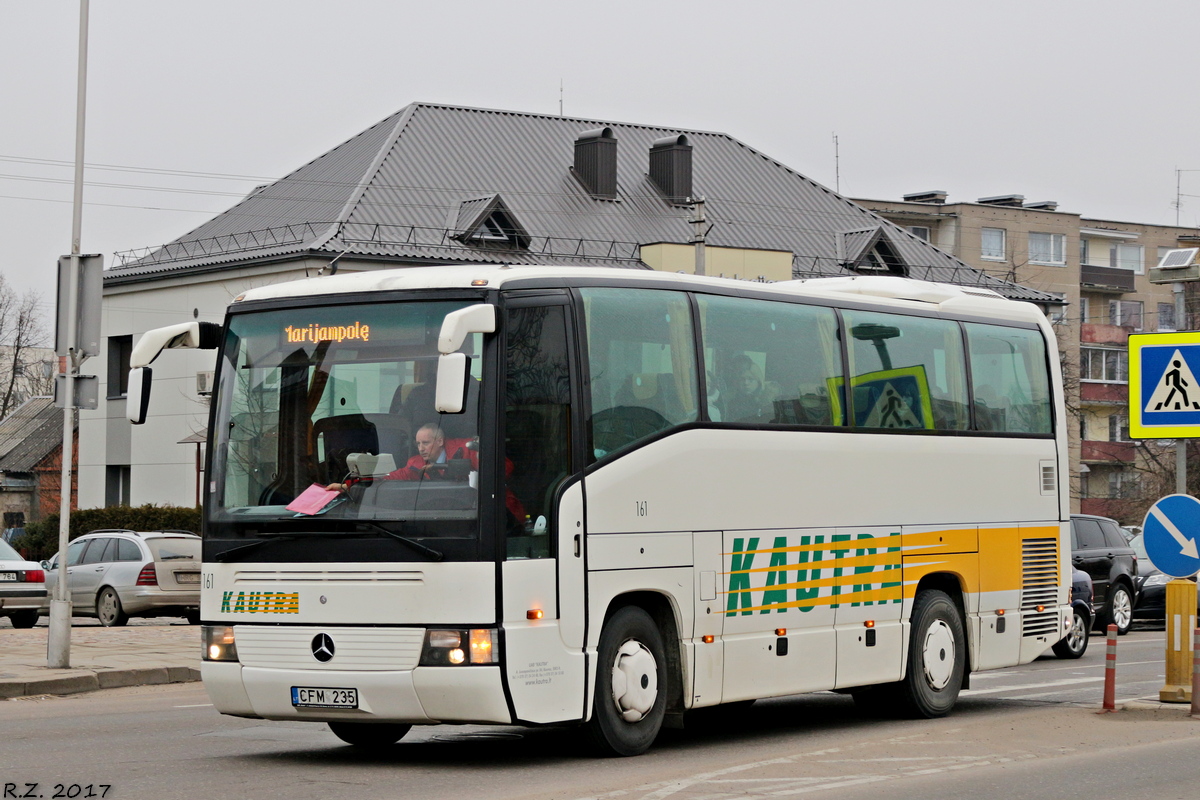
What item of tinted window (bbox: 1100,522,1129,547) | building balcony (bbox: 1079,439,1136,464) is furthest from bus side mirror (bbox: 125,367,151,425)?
building balcony (bbox: 1079,439,1136,464)

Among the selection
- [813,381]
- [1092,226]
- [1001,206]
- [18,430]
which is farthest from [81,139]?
[1092,226]

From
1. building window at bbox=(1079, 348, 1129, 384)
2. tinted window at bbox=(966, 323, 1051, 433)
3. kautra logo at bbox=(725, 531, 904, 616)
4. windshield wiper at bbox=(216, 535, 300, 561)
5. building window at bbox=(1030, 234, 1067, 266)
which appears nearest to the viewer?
windshield wiper at bbox=(216, 535, 300, 561)

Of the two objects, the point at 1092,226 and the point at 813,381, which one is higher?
the point at 1092,226

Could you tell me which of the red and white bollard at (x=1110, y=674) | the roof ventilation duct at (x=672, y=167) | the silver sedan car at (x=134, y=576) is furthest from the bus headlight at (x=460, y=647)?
the roof ventilation duct at (x=672, y=167)

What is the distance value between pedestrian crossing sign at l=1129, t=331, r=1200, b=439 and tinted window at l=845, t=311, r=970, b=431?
1.65 meters

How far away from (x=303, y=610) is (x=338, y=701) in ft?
2.02

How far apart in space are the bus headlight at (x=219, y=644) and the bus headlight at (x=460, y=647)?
1.40 meters

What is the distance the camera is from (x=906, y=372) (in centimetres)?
1462

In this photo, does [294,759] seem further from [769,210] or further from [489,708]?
[769,210]

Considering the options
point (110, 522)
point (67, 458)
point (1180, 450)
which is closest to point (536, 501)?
point (1180, 450)

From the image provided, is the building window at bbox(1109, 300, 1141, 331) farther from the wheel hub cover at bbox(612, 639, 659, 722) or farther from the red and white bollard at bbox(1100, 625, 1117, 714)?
the wheel hub cover at bbox(612, 639, 659, 722)

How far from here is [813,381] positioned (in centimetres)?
1359

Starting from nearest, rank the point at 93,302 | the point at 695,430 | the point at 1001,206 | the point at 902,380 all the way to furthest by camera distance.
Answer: the point at 695,430, the point at 902,380, the point at 93,302, the point at 1001,206

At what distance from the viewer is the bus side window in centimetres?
1084
